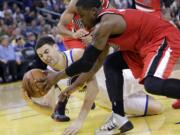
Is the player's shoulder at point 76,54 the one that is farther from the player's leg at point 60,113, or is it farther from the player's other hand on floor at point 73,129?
the player's other hand on floor at point 73,129

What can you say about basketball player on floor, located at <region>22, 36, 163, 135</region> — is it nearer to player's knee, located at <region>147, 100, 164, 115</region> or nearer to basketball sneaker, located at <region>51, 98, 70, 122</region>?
player's knee, located at <region>147, 100, 164, 115</region>

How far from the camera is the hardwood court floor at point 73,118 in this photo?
4.31m

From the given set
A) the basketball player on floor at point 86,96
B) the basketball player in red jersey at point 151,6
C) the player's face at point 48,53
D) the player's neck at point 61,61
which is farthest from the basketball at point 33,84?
the basketball player in red jersey at point 151,6

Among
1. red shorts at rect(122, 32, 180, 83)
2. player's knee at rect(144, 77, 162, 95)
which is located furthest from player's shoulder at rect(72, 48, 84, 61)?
player's knee at rect(144, 77, 162, 95)

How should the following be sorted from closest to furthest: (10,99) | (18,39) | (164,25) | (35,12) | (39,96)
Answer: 1. (164,25)
2. (39,96)
3. (10,99)
4. (18,39)
5. (35,12)

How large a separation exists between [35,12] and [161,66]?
41.8ft

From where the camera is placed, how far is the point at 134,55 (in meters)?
4.21

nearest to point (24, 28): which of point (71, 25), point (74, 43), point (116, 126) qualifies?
point (71, 25)

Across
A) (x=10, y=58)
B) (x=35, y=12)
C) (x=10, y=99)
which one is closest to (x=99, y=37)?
(x=10, y=99)

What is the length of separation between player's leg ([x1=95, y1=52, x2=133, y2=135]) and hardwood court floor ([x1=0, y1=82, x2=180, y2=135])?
146mm

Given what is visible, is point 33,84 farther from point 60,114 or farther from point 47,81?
point 60,114

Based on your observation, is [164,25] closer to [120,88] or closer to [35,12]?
[120,88]

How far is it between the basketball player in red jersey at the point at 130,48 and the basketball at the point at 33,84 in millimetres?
119

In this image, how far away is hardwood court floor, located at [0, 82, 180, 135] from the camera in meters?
4.31
